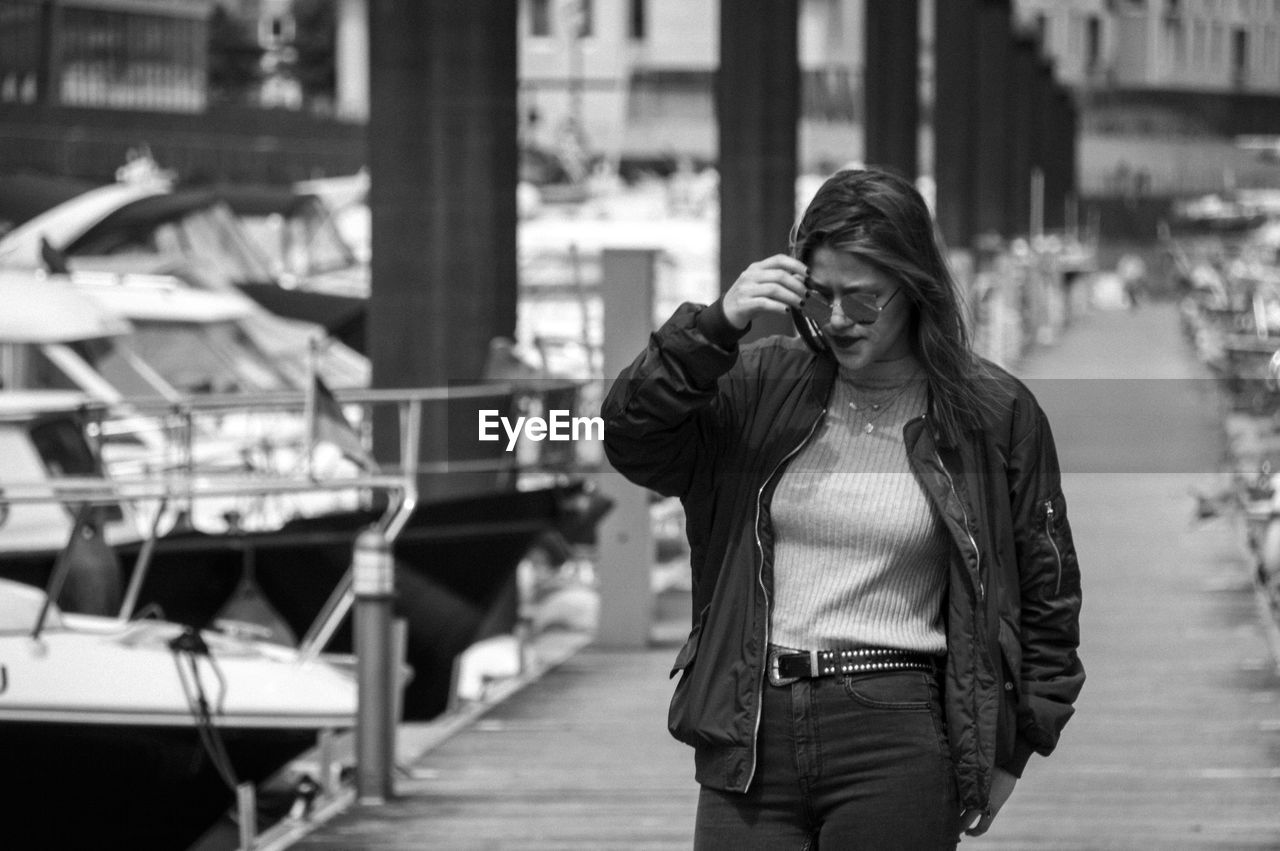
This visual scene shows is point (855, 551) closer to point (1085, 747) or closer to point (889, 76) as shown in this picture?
point (1085, 747)

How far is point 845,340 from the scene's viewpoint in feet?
12.6

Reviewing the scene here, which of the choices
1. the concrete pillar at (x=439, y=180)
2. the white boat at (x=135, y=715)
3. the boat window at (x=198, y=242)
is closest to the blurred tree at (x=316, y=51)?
the boat window at (x=198, y=242)

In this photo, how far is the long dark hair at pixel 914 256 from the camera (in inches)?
151

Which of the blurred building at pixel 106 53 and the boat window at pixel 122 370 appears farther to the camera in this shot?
the blurred building at pixel 106 53

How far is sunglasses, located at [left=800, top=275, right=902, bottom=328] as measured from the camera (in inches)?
151

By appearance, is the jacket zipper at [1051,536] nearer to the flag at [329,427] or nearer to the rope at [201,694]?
the rope at [201,694]

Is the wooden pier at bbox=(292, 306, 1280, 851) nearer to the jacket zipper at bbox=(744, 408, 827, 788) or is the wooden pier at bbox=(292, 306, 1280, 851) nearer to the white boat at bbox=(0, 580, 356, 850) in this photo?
the white boat at bbox=(0, 580, 356, 850)

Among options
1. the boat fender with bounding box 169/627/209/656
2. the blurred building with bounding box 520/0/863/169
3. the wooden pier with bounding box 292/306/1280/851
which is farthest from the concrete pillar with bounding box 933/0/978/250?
the blurred building with bounding box 520/0/863/169

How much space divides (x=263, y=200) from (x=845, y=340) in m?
30.1

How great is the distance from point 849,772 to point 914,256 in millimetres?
863

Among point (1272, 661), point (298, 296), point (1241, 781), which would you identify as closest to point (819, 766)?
point (1241, 781)

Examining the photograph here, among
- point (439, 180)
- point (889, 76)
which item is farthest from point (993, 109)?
point (439, 180)

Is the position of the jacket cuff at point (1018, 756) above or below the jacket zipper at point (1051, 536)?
below

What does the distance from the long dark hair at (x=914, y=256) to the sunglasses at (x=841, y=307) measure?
0.22 feet
